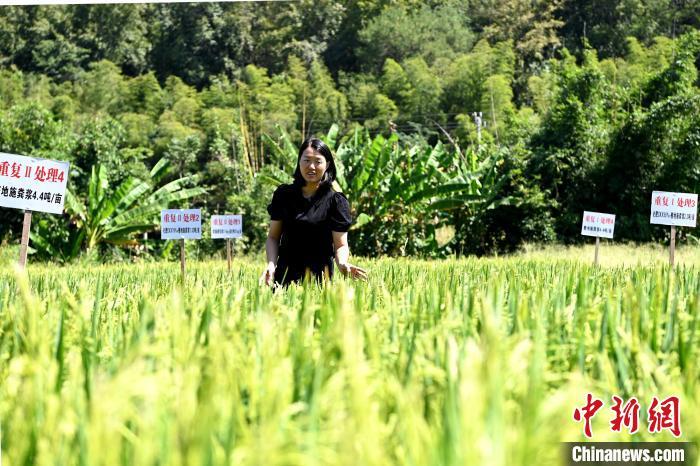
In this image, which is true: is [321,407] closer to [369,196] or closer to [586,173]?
[369,196]

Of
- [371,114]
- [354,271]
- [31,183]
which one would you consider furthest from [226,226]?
[371,114]

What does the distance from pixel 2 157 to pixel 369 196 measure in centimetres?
924

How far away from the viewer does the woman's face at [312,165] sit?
3.23 metres

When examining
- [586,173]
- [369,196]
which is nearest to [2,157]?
[369,196]

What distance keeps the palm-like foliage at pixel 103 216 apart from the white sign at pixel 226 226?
461 centimetres

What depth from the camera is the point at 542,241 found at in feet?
43.5

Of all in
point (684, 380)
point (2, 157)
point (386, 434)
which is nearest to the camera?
point (386, 434)

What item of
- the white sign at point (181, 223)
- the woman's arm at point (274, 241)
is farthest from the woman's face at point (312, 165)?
the white sign at point (181, 223)

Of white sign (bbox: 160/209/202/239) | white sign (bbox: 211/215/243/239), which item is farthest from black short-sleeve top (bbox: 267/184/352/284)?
white sign (bbox: 211/215/243/239)

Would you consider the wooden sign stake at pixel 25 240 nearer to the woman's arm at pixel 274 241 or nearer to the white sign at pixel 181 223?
the woman's arm at pixel 274 241

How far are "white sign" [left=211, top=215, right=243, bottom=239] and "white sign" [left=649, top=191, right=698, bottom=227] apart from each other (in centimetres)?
361

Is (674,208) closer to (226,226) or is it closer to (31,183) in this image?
(226,226)

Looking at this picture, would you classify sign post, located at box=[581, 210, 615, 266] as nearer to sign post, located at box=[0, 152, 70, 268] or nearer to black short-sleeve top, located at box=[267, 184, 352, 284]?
black short-sleeve top, located at box=[267, 184, 352, 284]

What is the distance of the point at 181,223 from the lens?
22.2 feet
